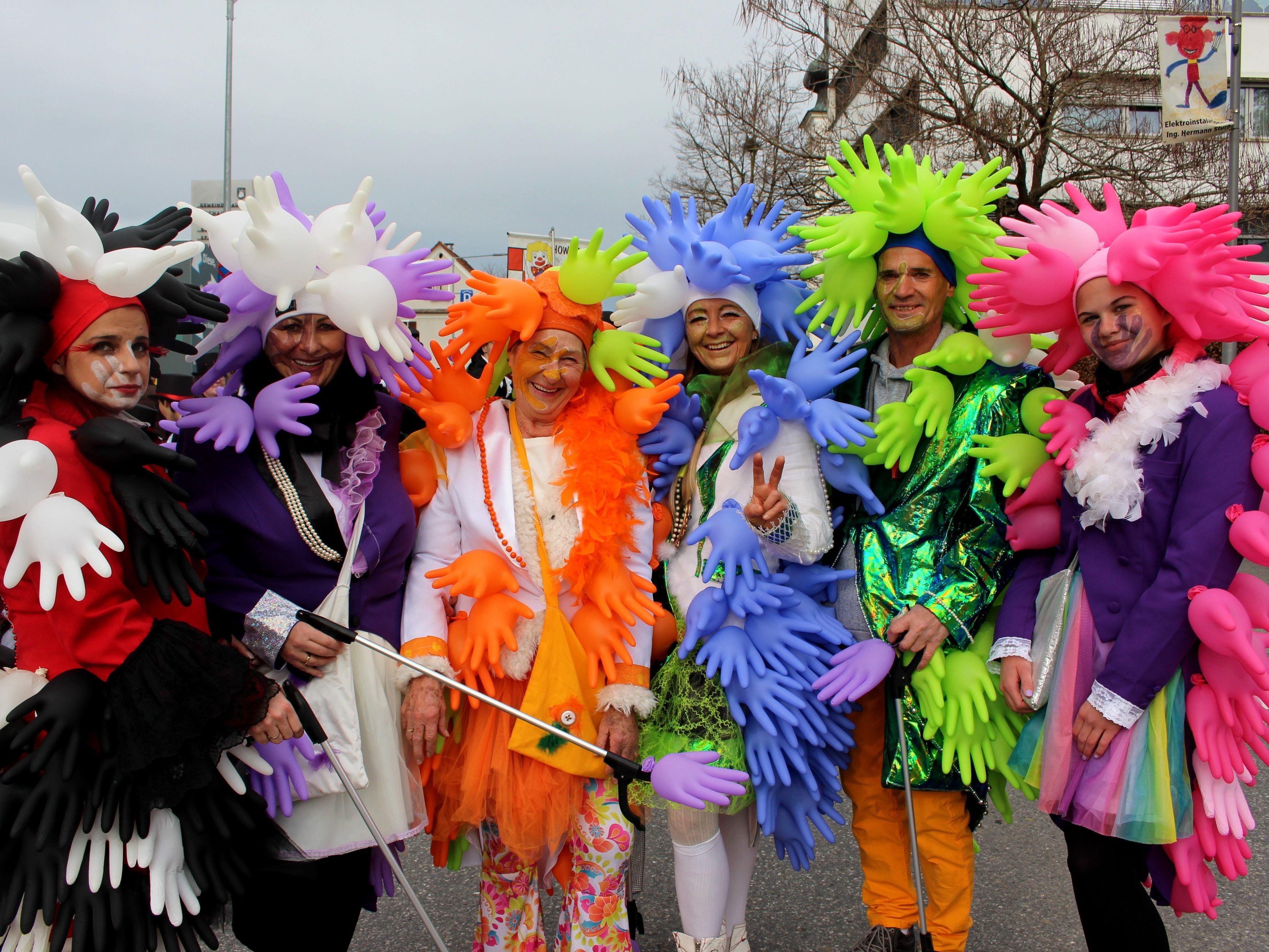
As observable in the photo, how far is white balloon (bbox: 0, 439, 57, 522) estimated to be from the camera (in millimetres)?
1645

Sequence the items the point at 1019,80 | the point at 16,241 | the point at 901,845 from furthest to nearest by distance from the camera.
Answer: the point at 1019,80 → the point at 901,845 → the point at 16,241

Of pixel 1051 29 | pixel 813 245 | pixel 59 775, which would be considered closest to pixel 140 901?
pixel 59 775

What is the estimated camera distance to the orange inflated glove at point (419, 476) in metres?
2.52

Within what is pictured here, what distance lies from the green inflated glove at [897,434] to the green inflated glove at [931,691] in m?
0.51

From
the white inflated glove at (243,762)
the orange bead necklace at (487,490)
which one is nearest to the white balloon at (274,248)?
the orange bead necklace at (487,490)

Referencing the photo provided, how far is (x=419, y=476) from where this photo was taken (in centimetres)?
252

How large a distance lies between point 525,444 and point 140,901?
135cm

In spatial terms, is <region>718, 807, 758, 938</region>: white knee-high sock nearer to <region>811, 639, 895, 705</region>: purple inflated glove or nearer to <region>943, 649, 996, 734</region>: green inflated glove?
<region>811, 639, 895, 705</region>: purple inflated glove

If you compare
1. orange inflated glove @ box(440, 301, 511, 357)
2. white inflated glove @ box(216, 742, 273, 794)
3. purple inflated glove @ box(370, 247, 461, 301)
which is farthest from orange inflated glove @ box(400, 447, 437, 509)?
white inflated glove @ box(216, 742, 273, 794)

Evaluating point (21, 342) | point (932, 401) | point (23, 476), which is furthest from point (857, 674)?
point (21, 342)

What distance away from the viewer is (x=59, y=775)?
172 centimetres

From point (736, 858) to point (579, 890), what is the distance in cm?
53

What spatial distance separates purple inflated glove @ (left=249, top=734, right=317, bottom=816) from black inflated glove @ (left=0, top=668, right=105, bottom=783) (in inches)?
16.7

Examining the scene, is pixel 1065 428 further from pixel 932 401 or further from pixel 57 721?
pixel 57 721
